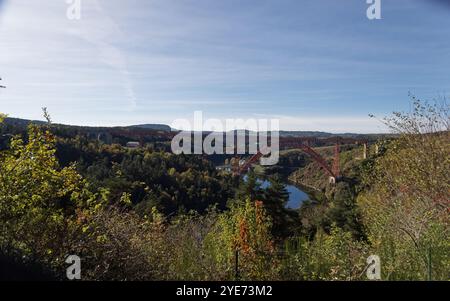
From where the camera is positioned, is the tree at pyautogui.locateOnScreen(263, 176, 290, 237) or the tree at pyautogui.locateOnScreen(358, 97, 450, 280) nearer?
the tree at pyautogui.locateOnScreen(358, 97, 450, 280)

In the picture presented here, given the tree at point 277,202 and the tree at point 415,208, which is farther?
the tree at point 277,202

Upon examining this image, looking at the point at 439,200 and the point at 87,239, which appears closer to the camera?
the point at 87,239

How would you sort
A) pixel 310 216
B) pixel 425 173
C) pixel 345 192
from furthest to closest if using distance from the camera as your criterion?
pixel 310 216
pixel 345 192
pixel 425 173

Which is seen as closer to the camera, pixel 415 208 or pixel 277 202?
pixel 415 208
